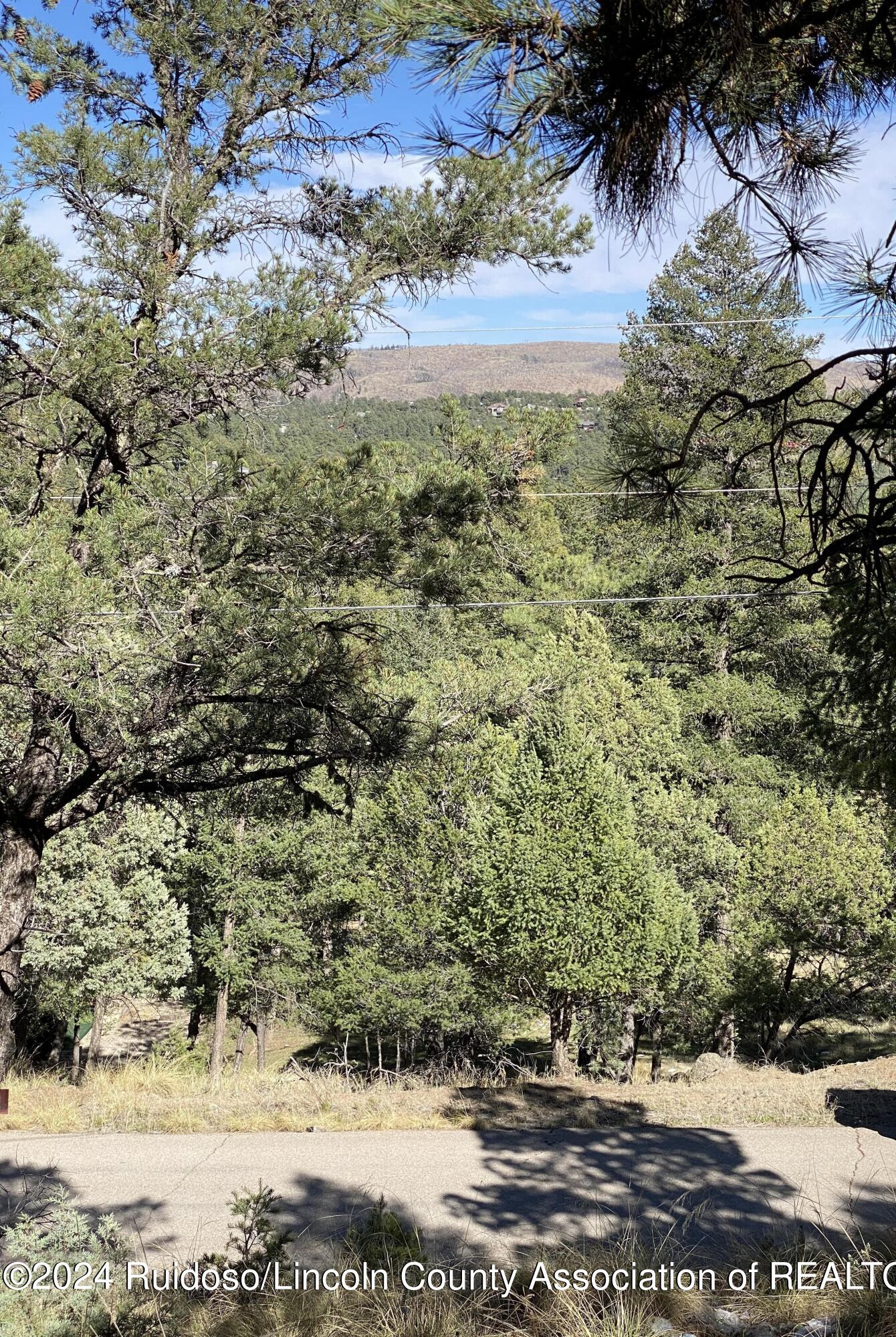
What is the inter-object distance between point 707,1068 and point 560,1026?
225 cm

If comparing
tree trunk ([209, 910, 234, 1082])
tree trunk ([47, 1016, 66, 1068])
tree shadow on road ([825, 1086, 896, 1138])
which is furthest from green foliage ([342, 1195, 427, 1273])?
tree trunk ([47, 1016, 66, 1068])

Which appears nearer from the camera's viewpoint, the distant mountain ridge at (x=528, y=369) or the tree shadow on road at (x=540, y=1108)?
A: the tree shadow on road at (x=540, y=1108)

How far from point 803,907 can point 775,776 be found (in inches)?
145

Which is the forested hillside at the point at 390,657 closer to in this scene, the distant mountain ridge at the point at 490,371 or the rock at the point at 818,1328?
the distant mountain ridge at the point at 490,371

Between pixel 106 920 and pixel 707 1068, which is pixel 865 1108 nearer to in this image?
pixel 707 1068

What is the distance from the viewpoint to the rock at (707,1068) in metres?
11.5

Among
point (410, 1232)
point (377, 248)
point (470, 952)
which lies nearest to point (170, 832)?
point (470, 952)

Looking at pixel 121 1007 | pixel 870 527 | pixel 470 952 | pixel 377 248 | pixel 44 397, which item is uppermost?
pixel 377 248

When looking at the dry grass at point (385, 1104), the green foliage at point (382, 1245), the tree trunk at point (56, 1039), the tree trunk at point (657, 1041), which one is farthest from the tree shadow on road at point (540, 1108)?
the tree trunk at point (56, 1039)

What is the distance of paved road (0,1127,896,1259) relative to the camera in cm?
514

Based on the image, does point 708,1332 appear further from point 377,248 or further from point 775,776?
point 775,776

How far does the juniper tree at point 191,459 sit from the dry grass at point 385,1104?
1.02 metres

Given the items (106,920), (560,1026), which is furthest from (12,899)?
(106,920)

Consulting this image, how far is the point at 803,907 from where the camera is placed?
54.6 feet
